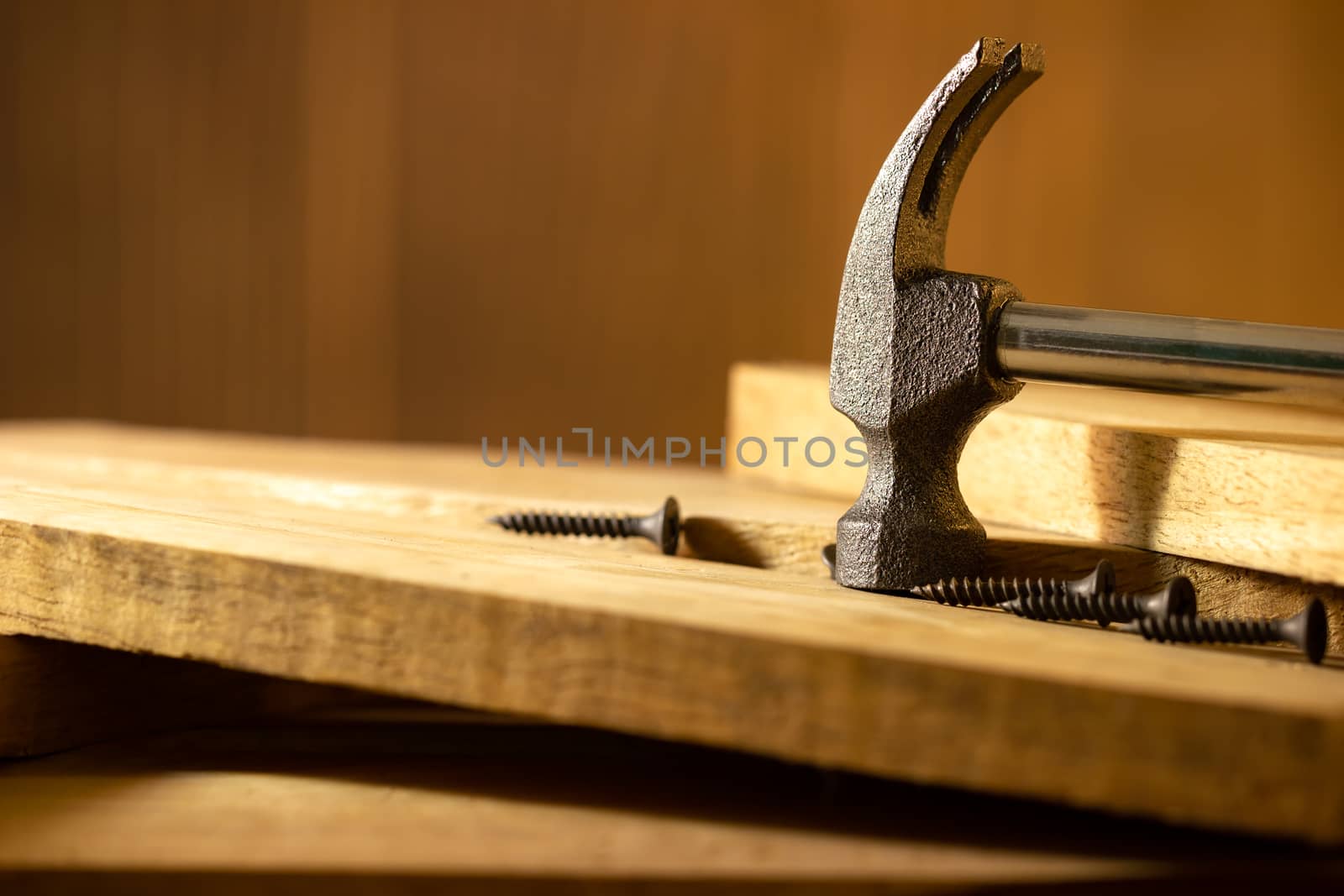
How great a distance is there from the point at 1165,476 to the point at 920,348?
0.58ft

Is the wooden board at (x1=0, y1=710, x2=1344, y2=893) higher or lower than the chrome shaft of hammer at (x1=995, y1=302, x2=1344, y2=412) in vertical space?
lower

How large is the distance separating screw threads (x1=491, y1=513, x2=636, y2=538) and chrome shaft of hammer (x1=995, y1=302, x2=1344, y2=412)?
321 mm

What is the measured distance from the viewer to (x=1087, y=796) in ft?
1.89

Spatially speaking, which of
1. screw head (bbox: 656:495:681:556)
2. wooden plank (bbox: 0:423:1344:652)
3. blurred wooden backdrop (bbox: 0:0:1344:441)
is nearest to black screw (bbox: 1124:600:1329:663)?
wooden plank (bbox: 0:423:1344:652)

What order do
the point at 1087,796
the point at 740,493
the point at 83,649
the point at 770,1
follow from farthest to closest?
the point at 770,1, the point at 740,493, the point at 83,649, the point at 1087,796

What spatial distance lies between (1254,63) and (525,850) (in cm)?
228

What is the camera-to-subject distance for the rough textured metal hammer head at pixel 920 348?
2.63 feet

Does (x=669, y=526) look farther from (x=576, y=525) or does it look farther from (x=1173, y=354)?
(x=1173, y=354)

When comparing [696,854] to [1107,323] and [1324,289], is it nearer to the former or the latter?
[1107,323]

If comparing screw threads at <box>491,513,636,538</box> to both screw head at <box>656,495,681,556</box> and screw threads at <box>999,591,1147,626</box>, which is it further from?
screw threads at <box>999,591,1147,626</box>

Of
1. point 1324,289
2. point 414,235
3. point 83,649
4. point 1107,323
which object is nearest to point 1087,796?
point 1107,323

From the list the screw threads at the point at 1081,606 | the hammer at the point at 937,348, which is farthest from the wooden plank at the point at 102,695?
the screw threads at the point at 1081,606

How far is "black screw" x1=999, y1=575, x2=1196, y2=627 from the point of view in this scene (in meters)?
0.70

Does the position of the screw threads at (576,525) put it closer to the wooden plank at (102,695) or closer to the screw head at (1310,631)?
the wooden plank at (102,695)
